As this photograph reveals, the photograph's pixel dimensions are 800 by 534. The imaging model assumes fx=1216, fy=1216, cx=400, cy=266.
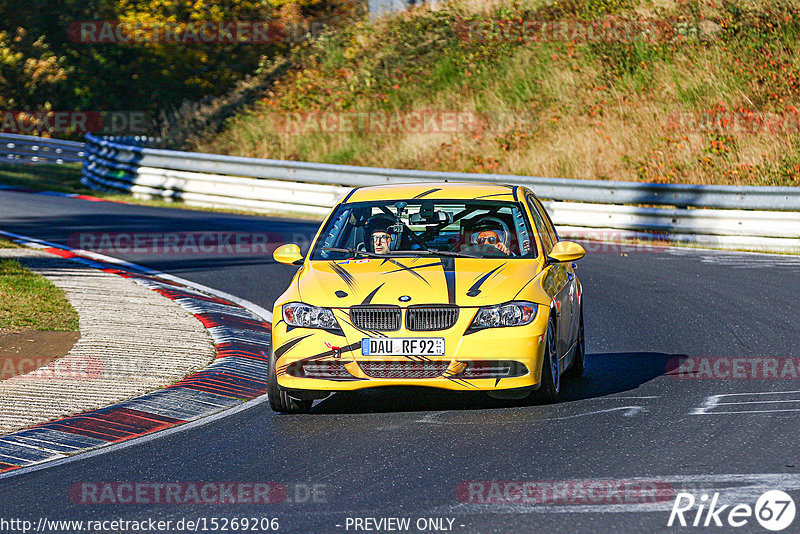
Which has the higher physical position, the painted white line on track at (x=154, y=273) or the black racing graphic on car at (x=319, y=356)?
the black racing graphic on car at (x=319, y=356)

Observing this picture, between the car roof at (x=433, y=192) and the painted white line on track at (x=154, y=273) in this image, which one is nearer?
the car roof at (x=433, y=192)

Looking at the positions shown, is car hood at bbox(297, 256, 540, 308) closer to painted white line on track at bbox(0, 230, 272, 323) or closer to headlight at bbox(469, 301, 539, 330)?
headlight at bbox(469, 301, 539, 330)

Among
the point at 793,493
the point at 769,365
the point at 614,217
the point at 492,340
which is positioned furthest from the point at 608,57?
the point at 793,493

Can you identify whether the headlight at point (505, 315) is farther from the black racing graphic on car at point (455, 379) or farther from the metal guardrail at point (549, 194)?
the metal guardrail at point (549, 194)

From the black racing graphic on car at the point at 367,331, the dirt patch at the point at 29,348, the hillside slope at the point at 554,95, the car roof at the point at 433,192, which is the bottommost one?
the dirt patch at the point at 29,348

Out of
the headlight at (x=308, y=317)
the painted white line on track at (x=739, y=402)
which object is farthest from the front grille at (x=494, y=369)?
the painted white line on track at (x=739, y=402)

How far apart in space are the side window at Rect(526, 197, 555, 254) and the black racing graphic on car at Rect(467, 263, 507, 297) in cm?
74

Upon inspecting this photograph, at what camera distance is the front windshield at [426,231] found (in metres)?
9.15

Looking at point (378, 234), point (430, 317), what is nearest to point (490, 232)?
point (378, 234)

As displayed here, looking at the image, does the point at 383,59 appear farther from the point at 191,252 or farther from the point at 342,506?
the point at 342,506

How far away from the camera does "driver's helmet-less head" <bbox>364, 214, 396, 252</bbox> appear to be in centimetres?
929

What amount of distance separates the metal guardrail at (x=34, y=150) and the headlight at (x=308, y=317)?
29378mm

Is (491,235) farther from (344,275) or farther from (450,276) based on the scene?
(344,275)

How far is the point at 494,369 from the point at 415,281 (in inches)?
32.3
